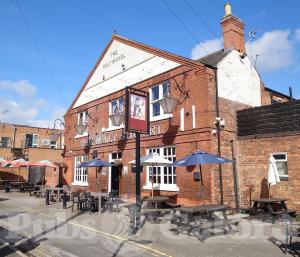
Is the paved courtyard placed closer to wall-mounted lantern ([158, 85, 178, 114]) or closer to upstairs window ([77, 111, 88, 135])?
wall-mounted lantern ([158, 85, 178, 114])

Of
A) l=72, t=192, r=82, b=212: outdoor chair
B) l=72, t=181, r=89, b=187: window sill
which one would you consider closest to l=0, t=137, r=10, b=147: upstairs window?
l=72, t=181, r=89, b=187: window sill

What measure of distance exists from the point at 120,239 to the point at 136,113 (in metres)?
Result: 4.26

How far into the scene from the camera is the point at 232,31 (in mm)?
17047

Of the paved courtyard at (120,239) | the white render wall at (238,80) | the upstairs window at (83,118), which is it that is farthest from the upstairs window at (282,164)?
the upstairs window at (83,118)

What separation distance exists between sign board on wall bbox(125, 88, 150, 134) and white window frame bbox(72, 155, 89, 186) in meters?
11.9

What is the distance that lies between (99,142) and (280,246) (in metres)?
14.5

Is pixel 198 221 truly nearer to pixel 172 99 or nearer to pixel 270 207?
pixel 270 207

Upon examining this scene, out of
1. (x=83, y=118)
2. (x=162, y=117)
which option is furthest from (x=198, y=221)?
(x=83, y=118)

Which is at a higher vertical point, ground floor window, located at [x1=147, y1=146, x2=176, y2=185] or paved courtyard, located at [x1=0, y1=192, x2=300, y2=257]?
ground floor window, located at [x1=147, y1=146, x2=176, y2=185]

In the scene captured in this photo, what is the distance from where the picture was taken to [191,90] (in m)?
14.6

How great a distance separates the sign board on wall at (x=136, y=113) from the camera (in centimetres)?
1075

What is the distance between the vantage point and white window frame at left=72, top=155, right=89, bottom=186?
73.1 feet

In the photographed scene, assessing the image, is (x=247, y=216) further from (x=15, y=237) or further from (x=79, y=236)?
(x=15, y=237)

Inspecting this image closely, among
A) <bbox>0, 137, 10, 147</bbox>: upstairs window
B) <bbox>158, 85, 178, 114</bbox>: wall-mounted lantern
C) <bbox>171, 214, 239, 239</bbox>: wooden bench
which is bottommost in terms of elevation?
<bbox>171, 214, 239, 239</bbox>: wooden bench
